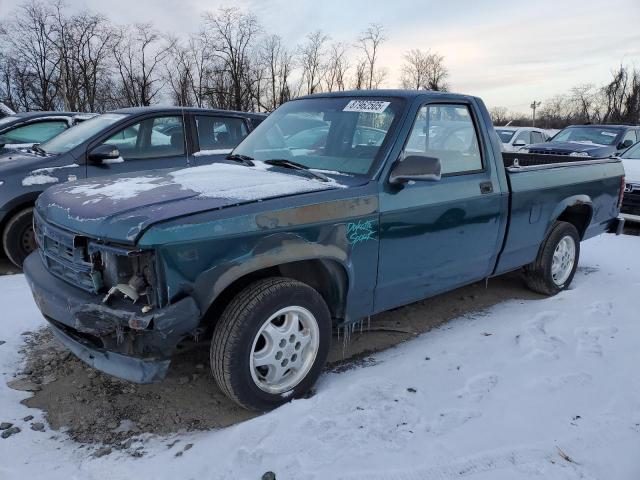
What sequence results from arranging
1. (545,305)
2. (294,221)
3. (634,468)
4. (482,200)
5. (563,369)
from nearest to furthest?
(634,468) → (294,221) → (563,369) → (482,200) → (545,305)

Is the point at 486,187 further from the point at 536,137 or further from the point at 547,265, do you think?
the point at 536,137

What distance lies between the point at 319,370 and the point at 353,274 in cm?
63

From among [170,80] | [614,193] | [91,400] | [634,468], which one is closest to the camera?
[634,468]

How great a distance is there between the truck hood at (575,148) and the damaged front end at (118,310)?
10.8m

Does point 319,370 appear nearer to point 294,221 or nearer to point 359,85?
point 294,221

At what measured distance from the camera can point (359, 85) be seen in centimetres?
3672

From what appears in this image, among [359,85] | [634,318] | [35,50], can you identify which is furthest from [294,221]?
[35,50]

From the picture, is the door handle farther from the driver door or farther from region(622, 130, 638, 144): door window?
region(622, 130, 638, 144): door window

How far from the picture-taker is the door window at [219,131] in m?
6.48

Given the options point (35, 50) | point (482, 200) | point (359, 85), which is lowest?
point (482, 200)

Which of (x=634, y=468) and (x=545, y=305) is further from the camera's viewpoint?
(x=545, y=305)

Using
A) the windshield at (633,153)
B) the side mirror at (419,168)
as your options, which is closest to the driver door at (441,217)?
the side mirror at (419,168)

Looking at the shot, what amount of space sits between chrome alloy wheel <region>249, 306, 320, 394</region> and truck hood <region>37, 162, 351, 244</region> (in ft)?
2.36

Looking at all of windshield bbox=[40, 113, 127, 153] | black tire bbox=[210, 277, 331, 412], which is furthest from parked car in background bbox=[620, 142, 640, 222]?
windshield bbox=[40, 113, 127, 153]
